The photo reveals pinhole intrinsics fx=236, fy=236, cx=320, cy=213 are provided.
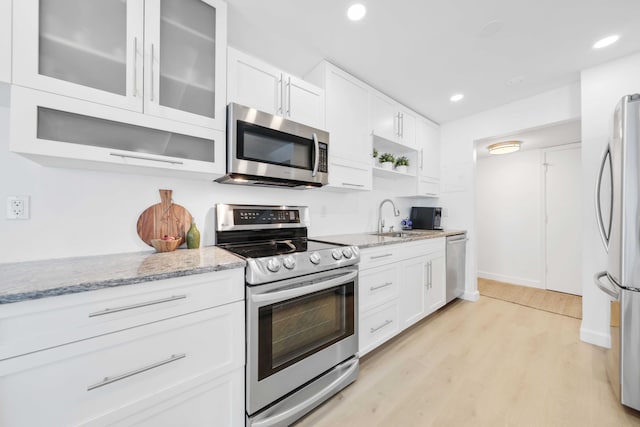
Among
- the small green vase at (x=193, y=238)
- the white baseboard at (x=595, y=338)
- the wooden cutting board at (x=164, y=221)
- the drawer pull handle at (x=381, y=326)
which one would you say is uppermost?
the wooden cutting board at (x=164, y=221)

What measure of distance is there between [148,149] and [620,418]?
121 inches

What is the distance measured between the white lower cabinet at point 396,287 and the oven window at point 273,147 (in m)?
0.87

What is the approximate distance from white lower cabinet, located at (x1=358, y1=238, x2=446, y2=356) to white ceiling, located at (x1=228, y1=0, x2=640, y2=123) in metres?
1.62

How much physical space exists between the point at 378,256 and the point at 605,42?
2424mm

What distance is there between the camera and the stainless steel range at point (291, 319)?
1194 mm

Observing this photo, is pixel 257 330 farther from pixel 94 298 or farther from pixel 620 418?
pixel 620 418

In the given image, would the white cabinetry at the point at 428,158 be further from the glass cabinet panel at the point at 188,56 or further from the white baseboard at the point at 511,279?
the glass cabinet panel at the point at 188,56

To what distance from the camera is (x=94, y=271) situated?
981 mm

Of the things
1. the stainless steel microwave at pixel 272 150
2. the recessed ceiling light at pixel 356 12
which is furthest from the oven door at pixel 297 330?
the recessed ceiling light at pixel 356 12

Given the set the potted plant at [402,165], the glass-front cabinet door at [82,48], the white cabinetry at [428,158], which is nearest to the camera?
the glass-front cabinet door at [82,48]

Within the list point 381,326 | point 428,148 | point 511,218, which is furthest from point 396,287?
point 511,218

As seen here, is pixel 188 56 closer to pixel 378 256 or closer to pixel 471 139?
pixel 378 256

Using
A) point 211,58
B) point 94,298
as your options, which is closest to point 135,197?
point 94,298

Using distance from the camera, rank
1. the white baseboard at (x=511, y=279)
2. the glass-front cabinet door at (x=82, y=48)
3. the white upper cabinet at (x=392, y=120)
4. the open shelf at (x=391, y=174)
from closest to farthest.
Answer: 1. the glass-front cabinet door at (x=82, y=48)
2. the white upper cabinet at (x=392, y=120)
3. the open shelf at (x=391, y=174)
4. the white baseboard at (x=511, y=279)
